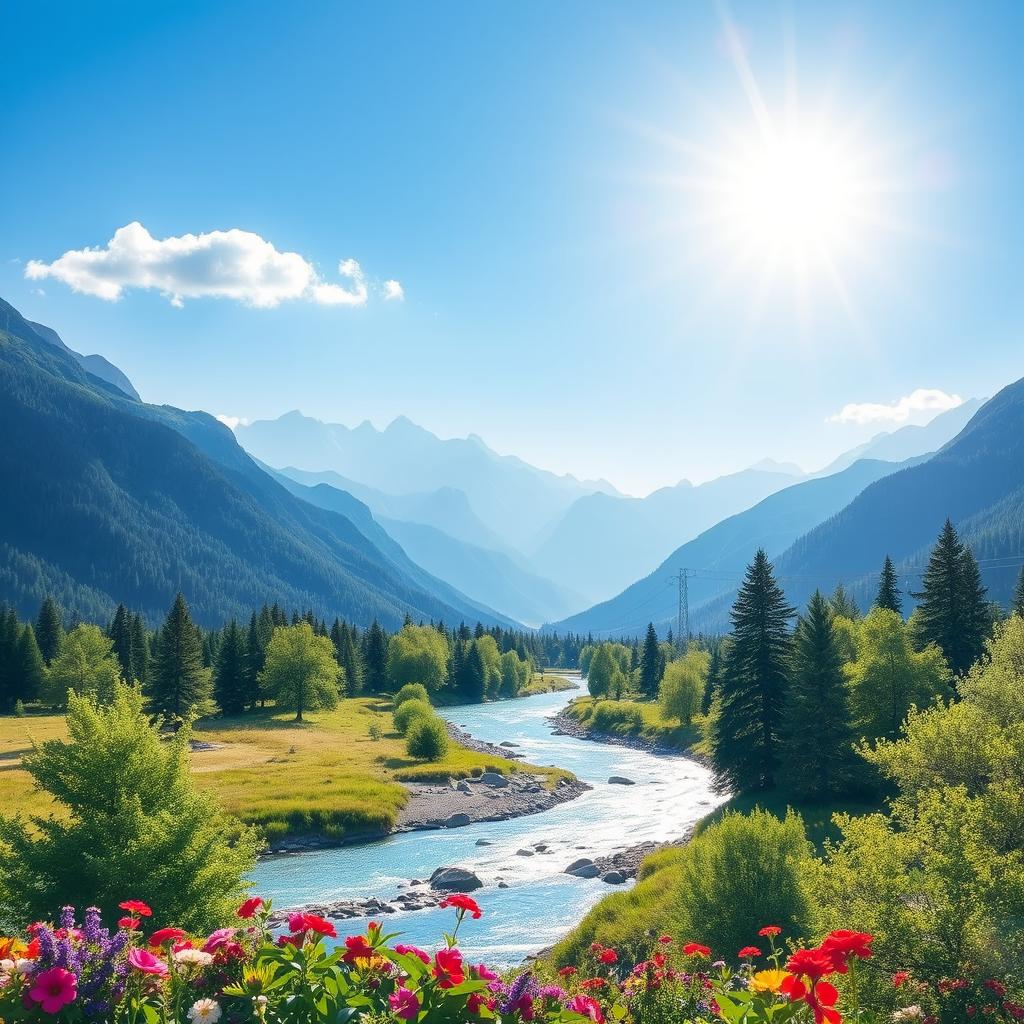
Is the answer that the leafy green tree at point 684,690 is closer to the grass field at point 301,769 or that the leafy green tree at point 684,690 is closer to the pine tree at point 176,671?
the grass field at point 301,769

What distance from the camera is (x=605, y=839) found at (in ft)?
167

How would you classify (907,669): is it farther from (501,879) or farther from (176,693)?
(176,693)

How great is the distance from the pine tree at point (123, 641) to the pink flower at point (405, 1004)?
122 m

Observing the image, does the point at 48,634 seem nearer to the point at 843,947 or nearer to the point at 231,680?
the point at 231,680

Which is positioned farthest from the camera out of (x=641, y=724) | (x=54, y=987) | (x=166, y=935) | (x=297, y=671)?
(x=641, y=724)

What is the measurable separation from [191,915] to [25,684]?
110745 millimetres

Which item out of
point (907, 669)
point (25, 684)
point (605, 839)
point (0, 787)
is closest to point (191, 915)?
point (605, 839)

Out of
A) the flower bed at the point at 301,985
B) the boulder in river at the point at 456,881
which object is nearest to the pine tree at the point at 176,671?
the boulder in river at the point at 456,881

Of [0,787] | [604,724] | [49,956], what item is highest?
[49,956]

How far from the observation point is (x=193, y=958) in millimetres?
7148

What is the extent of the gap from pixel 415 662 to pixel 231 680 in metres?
36.3

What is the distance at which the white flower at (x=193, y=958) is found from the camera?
7156 mm

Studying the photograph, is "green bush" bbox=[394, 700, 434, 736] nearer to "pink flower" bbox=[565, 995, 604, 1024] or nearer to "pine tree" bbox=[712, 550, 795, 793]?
"pine tree" bbox=[712, 550, 795, 793]

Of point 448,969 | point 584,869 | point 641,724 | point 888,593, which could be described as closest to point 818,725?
point 584,869
